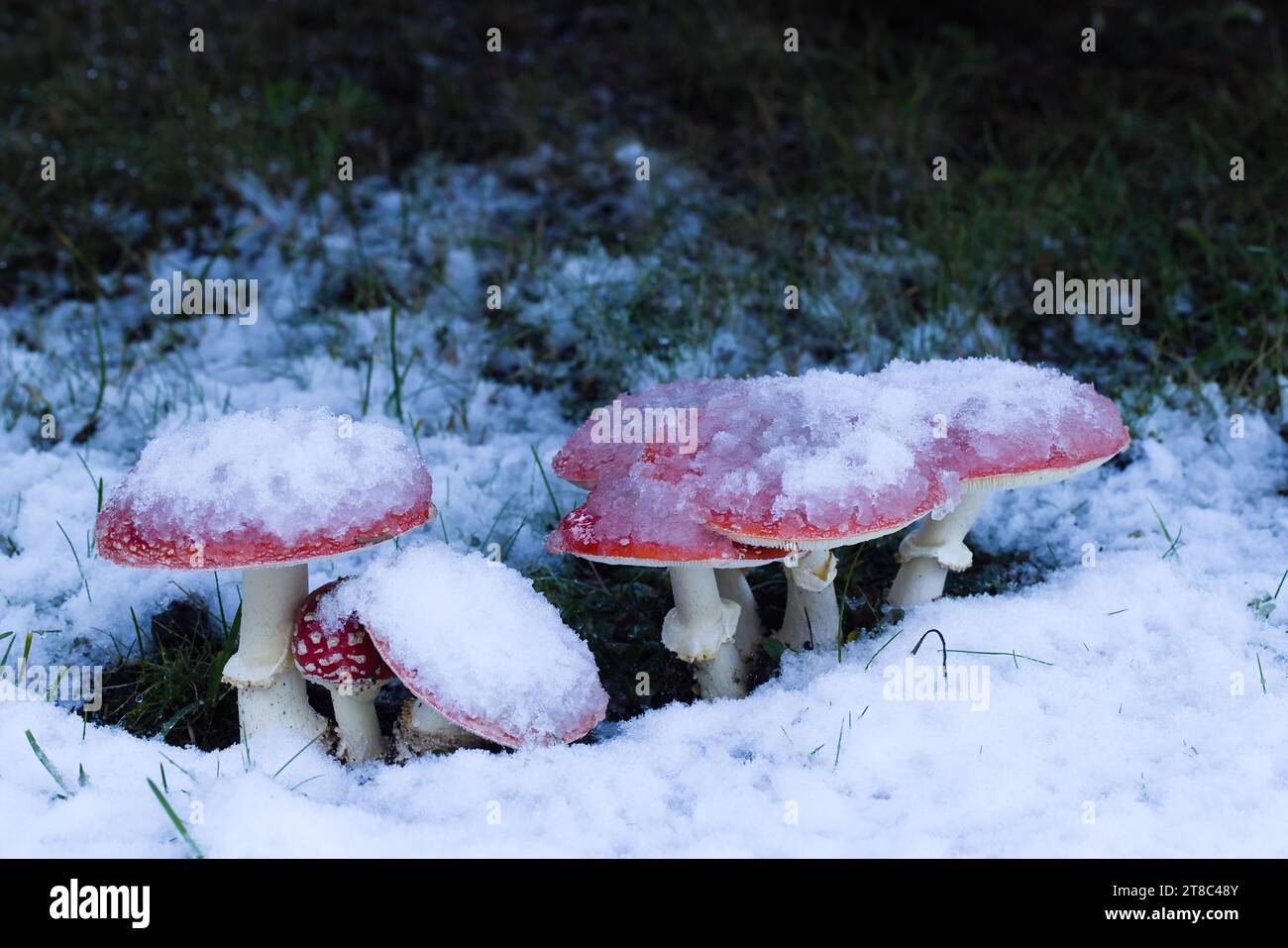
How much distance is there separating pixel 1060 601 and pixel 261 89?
16.4 ft

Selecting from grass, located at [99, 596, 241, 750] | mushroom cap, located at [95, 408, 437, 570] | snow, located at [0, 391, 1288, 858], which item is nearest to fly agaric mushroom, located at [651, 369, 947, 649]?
snow, located at [0, 391, 1288, 858]

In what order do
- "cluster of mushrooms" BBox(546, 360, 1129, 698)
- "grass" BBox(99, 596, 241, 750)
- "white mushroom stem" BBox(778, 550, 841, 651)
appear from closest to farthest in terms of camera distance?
"cluster of mushrooms" BBox(546, 360, 1129, 698) < "grass" BBox(99, 596, 241, 750) < "white mushroom stem" BBox(778, 550, 841, 651)

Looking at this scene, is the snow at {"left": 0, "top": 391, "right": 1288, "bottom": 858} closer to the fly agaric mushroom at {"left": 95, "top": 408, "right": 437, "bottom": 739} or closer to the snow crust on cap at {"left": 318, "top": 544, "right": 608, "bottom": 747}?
the snow crust on cap at {"left": 318, "top": 544, "right": 608, "bottom": 747}

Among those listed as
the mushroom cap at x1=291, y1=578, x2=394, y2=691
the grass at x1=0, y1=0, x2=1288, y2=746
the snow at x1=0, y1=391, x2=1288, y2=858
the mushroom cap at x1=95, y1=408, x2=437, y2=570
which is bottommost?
the snow at x1=0, y1=391, x2=1288, y2=858

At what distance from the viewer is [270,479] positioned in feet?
7.48

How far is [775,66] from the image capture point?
6.16 meters

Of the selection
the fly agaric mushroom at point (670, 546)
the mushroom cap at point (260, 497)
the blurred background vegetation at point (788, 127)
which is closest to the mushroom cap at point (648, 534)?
the fly agaric mushroom at point (670, 546)

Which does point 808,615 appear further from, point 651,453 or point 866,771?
point 651,453

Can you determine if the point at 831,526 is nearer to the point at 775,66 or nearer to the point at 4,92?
the point at 775,66

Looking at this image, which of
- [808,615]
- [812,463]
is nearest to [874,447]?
[812,463]

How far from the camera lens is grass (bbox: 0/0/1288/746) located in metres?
4.13

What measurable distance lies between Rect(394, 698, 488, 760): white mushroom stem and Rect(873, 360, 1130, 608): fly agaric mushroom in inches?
47.5

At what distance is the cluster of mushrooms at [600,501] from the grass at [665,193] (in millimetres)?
373
